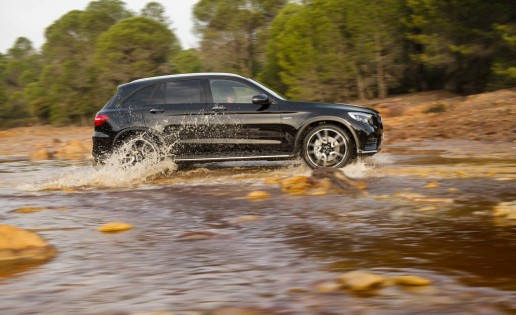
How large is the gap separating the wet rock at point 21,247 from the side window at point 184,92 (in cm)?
535

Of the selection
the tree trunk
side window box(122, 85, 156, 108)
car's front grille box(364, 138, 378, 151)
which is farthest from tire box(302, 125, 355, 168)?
the tree trunk

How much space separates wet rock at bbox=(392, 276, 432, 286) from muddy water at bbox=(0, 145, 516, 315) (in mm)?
93

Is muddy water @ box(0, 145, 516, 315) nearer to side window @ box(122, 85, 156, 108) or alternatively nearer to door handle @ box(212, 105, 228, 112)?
door handle @ box(212, 105, 228, 112)

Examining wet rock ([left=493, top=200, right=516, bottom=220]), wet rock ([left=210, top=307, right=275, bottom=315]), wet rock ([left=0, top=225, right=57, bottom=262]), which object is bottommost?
wet rock ([left=493, top=200, right=516, bottom=220])

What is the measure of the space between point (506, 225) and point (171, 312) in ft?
10.7

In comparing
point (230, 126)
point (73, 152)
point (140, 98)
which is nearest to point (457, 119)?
point (73, 152)

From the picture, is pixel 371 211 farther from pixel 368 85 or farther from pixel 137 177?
pixel 368 85

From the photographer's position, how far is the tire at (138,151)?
409 inches

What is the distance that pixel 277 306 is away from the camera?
146 inches

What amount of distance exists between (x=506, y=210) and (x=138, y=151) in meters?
5.97

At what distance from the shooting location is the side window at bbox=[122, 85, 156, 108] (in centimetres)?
1061

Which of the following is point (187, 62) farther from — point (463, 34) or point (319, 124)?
point (319, 124)

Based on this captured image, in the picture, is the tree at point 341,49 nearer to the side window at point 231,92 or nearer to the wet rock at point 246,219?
the side window at point 231,92

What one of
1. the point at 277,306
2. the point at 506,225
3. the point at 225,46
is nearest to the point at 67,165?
the point at 506,225
